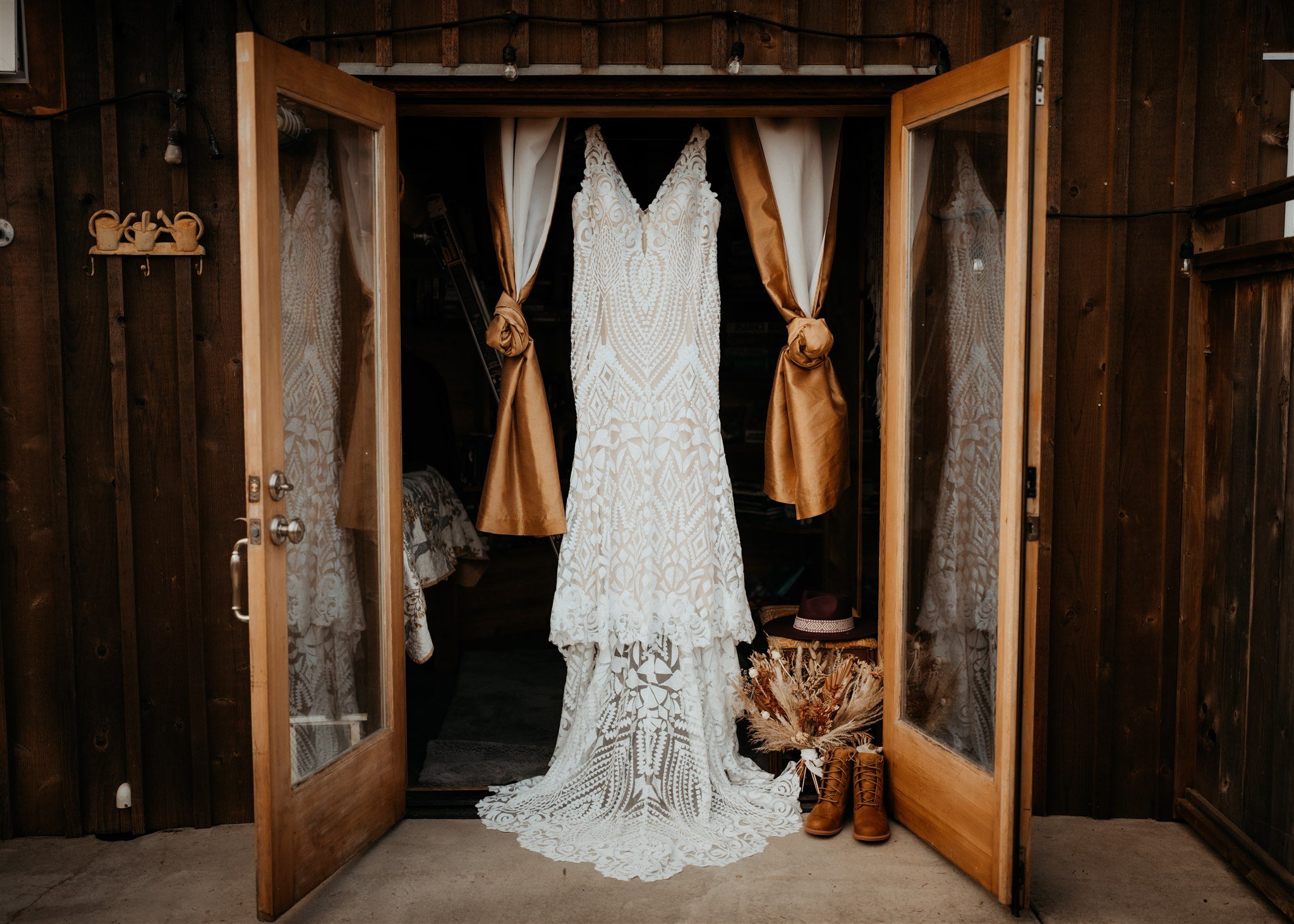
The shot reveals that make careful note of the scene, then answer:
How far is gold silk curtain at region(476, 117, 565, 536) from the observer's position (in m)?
3.19

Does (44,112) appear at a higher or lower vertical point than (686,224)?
higher

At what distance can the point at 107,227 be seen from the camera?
2.90 m

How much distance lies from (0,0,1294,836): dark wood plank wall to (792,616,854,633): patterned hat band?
0.61 metres

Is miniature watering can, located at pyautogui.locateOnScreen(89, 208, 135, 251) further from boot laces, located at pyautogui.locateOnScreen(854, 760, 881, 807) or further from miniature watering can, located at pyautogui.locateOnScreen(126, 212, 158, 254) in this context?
boot laces, located at pyautogui.locateOnScreen(854, 760, 881, 807)

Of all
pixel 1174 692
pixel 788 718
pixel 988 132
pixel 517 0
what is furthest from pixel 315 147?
pixel 1174 692

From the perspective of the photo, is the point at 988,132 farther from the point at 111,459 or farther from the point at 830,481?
the point at 111,459

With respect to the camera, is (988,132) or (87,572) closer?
(988,132)

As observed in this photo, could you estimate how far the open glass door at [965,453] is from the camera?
2.46 meters

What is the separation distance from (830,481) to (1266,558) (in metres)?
1.22

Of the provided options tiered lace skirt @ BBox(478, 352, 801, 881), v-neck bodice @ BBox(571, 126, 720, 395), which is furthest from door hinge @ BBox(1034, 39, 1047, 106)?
tiered lace skirt @ BBox(478, 352, 801, 881)

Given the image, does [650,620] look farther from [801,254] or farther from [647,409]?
[801,254]

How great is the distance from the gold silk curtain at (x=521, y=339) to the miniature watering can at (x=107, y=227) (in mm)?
1077

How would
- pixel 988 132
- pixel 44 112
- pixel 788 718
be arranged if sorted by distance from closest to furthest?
pixel 988 132, pixel 44 112, pixel 788 718

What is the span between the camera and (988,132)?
8.62ft
